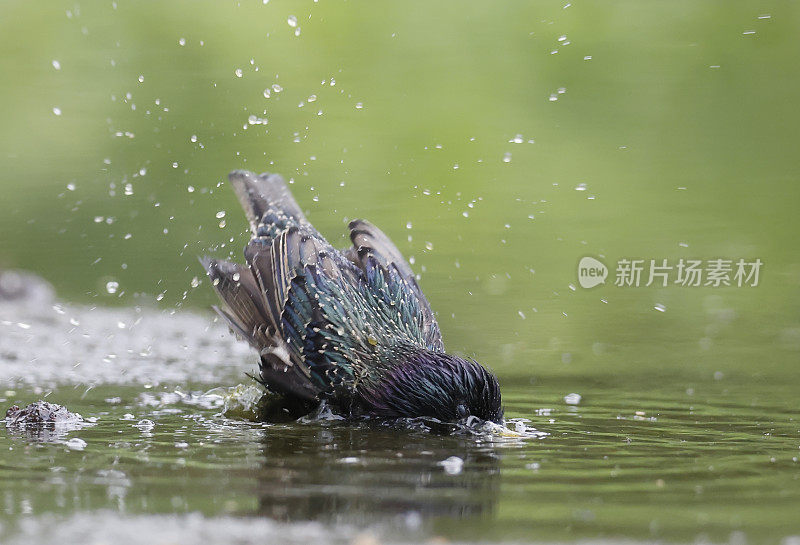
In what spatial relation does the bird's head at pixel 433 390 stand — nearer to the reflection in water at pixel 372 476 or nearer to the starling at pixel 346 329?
the starling at pixel 346 329

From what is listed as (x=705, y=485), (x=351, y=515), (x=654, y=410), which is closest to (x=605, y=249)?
(x=654, y=410)

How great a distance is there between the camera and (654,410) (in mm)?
5578

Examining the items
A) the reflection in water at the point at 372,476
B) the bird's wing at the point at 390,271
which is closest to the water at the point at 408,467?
the reflection in water at the point at 372,476

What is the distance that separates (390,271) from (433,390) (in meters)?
1.01

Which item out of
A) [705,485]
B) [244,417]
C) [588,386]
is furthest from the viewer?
[588,386]

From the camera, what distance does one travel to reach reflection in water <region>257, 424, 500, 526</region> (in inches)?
139

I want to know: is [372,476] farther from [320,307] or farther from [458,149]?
[458,149]

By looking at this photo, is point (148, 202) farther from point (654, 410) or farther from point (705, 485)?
point (705, 485)

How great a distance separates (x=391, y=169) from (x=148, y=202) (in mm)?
2036

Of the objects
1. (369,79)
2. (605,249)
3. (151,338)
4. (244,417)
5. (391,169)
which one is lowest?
(244,417)

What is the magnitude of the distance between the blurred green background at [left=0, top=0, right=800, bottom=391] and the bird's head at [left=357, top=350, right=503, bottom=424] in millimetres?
1809

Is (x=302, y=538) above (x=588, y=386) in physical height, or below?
below

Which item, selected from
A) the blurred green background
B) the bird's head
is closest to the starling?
the bird's head

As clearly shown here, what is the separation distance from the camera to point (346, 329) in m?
5.54
